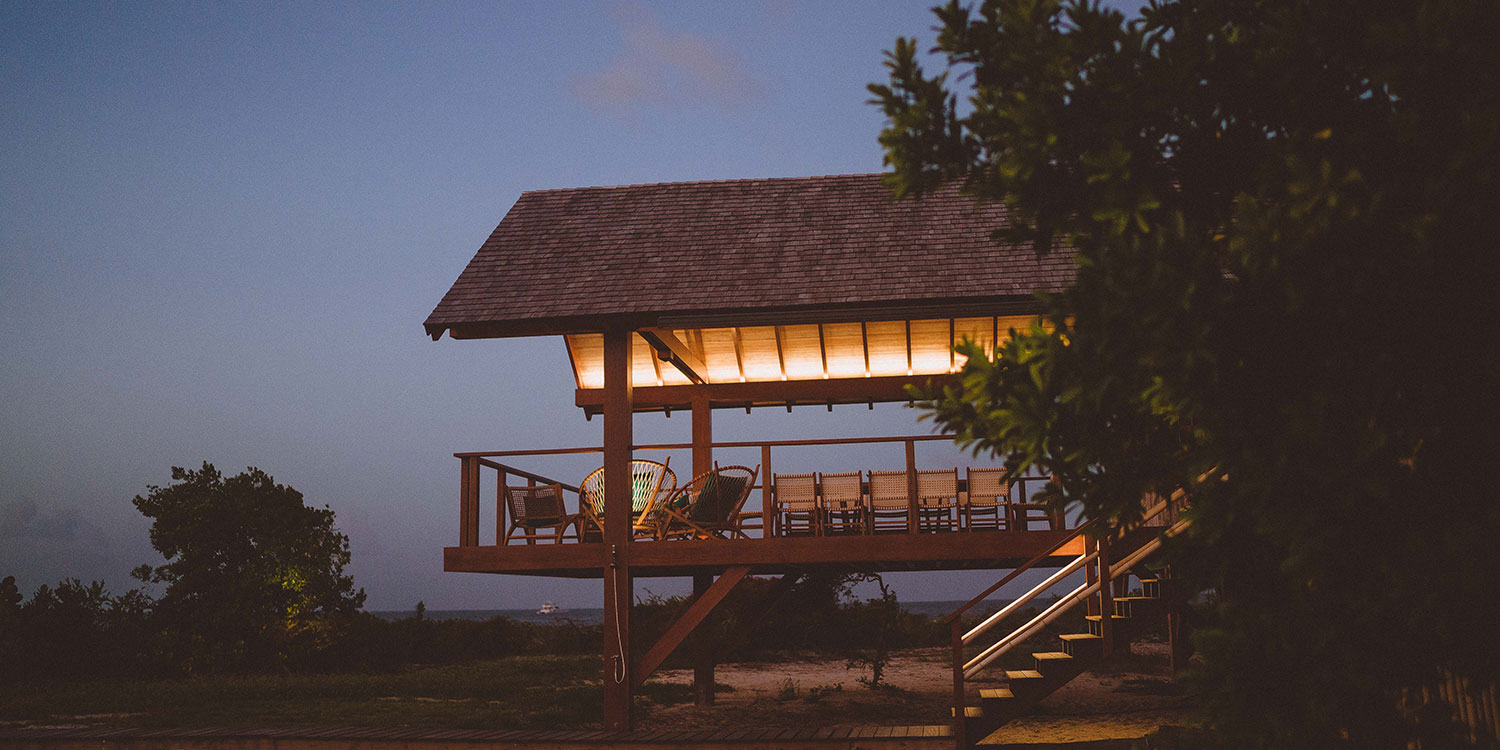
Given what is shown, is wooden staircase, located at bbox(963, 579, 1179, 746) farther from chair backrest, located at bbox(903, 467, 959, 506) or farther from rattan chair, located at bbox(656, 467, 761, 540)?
rattan chair, located at bbox(656, 467, 761, 540)

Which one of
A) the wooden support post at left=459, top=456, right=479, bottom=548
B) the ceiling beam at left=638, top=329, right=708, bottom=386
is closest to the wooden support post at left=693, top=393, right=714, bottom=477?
the ceiling beam at left=638, top=329, right=708, bottom=386

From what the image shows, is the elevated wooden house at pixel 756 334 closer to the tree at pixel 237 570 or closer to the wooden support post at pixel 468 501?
the wooden support post at pixel 468 501

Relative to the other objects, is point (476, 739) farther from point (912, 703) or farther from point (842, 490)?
point (912, 703)

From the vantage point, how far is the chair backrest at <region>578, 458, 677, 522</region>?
10.6 metres

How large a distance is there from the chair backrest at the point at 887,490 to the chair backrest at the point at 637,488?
7.10ft

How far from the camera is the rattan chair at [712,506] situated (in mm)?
10289

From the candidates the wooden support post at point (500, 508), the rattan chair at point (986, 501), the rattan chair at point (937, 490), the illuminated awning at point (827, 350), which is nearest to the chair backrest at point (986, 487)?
the rattan chair at point (986, 501)

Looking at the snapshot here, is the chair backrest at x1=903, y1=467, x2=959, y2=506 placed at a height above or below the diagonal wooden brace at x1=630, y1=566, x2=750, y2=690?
above

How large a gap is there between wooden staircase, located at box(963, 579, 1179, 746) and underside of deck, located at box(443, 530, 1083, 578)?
1148 millimetres

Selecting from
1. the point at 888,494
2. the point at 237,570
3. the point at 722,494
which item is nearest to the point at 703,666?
the point at 722,494

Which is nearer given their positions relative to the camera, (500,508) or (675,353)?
(500,508)

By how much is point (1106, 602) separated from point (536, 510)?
577cm

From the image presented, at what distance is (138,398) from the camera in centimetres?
7675

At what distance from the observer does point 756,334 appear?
1244 centimetres
